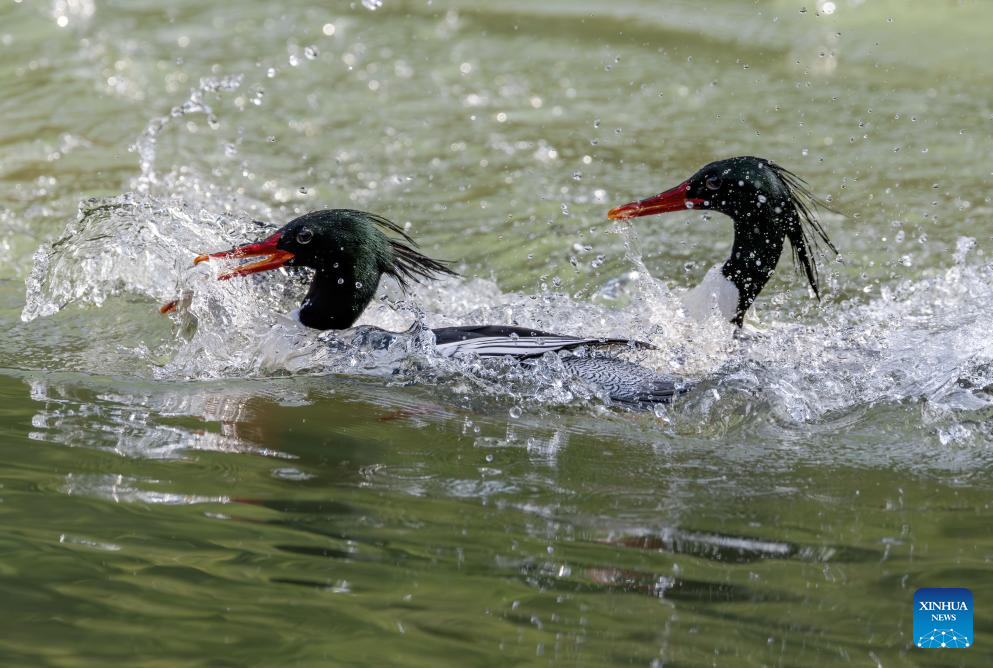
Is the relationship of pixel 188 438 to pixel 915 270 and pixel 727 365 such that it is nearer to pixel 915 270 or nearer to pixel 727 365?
pixel 727 365

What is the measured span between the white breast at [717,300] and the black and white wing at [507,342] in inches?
25.5

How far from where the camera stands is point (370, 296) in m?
5.95

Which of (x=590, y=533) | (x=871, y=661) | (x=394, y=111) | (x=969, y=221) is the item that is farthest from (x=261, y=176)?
(x=871, y=661)

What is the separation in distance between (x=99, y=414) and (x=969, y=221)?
630 centimetres

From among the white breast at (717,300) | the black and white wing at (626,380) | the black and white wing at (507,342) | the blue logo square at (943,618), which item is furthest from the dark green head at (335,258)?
the blue logo square at (943,618)

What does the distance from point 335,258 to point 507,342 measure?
971mm

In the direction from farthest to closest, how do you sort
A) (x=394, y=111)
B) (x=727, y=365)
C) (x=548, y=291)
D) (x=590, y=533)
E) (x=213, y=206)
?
(x=394, y=111), (x=213, y=206), (x=548, y=291), (x=727, y=365), (x=590, y=533)

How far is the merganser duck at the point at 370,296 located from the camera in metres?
5.46

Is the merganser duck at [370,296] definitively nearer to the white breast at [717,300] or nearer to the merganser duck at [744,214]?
the white breast at [717,300]

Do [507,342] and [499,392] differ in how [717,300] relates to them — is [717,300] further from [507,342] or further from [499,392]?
[499,392]

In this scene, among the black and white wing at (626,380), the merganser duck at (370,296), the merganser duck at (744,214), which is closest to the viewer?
the black and white wing at (626,380)

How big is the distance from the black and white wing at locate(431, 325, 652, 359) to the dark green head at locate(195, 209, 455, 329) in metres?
0.37

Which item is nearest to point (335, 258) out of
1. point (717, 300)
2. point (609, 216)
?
point (609, 216)

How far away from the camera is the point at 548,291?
742 cm
